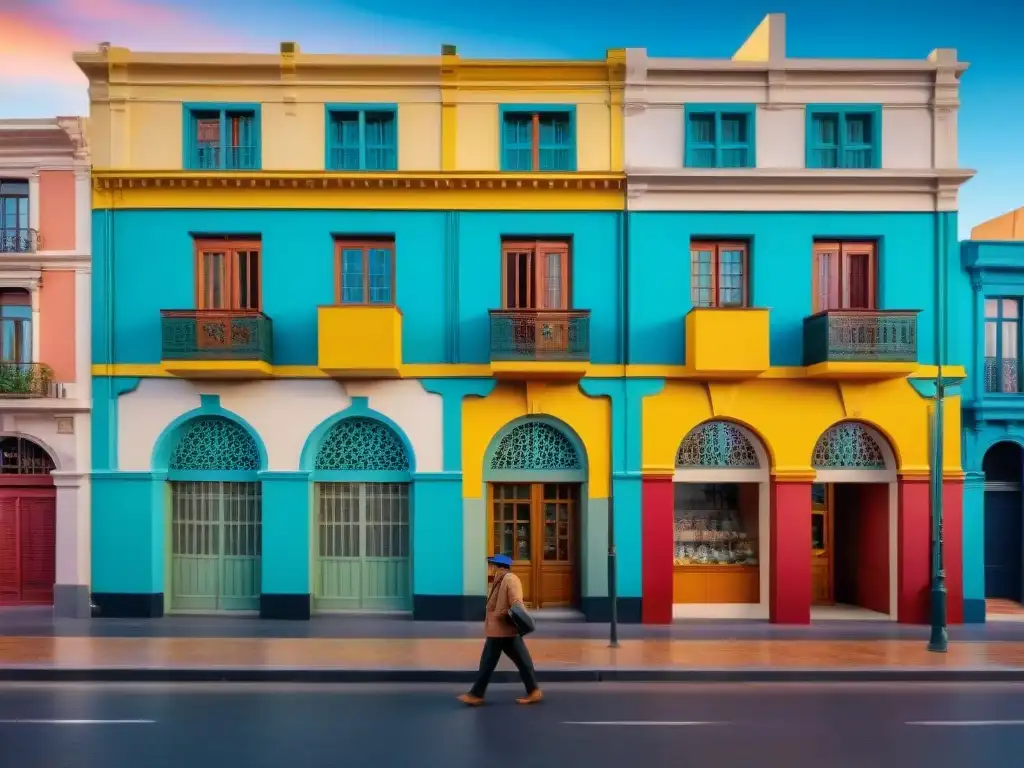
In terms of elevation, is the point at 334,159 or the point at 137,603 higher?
the point at 334,159

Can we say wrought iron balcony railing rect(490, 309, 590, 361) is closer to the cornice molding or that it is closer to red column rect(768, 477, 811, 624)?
the cornice molding

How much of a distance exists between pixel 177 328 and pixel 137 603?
5144mm

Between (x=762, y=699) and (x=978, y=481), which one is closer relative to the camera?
(x=762, y=699)

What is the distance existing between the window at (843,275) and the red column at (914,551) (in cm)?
349

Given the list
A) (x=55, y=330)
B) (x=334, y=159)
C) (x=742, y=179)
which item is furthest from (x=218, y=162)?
(x=742, y=179)

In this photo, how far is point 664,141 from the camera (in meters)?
13.2

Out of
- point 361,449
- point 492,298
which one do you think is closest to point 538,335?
point 492,298

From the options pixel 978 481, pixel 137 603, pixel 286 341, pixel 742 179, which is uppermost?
pixel 742 179

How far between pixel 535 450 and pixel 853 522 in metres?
6.80

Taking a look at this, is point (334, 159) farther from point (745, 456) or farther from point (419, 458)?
point (745, 456)

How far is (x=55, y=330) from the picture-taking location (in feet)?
42.8

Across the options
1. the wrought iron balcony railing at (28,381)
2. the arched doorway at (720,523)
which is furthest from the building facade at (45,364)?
the arched doorway at (720,523)

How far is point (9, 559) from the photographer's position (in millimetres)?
13234

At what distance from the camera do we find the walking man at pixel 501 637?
26.6 ft
